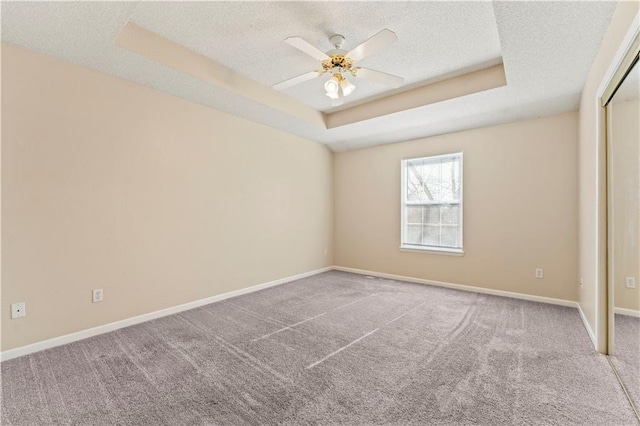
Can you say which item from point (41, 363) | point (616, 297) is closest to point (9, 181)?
point (41, 363)

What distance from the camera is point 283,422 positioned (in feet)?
5.13

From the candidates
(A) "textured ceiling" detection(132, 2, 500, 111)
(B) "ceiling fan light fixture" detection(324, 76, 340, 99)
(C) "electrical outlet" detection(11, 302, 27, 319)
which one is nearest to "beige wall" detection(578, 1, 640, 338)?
(A) "textured ceiling" detection(132, 2, 500, 111)

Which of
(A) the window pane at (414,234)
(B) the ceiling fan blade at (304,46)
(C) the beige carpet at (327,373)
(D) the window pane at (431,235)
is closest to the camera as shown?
(C) the beige carpet at (327,373)

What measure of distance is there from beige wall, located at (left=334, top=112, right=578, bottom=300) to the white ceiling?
1.69 ft

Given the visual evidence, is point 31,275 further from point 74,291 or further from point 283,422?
point 283,422

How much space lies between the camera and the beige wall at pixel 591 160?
6.10 feet

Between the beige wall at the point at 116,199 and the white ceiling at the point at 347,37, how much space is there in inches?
11.5

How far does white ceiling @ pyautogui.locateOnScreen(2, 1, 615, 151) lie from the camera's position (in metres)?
2.03

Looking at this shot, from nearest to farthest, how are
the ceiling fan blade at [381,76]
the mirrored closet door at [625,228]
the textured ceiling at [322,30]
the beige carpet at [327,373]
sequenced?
the beige carpet at [327,373] < the mirrored closet door at [625,228] < the textured ceiling at [322,30] < the ceiling fan blade at [381,76]

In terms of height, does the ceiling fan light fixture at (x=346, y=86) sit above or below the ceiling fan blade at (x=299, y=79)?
below

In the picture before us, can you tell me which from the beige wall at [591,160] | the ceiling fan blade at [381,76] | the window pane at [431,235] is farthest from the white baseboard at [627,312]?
the ceiling fan blade at [381,76]

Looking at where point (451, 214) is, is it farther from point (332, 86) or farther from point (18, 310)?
point (18, 310)

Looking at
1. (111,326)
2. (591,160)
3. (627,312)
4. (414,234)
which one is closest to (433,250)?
(414,234)

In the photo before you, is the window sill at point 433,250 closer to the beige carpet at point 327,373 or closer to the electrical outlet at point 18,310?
the beige carpet at point 327,373
